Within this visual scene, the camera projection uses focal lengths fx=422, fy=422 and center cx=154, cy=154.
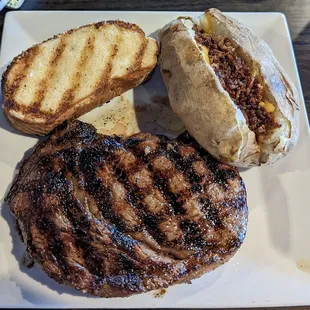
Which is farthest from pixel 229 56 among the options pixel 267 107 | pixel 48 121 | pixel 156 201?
pixel 48 121

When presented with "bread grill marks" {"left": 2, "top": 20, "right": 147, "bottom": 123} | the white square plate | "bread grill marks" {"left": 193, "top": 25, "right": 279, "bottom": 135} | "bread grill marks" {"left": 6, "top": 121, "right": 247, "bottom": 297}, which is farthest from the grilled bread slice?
"bread grill marks" {"left": 193, "top": 25, "right": 279, "bottom": 135}

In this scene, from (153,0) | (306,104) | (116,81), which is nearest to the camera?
(116,81)

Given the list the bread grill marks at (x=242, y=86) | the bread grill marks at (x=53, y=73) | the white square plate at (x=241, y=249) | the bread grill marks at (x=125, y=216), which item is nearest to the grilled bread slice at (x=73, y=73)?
the bread grill marks at (x=53, y=73)

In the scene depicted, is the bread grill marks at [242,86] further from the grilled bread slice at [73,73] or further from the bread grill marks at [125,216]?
the grilled bread slice at [73,73]

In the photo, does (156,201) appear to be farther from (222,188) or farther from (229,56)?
(229,56)

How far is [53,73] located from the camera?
2016 millimetres

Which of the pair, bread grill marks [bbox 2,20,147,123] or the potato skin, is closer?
the potato skin

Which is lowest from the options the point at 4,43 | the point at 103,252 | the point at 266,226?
the point at 266,226

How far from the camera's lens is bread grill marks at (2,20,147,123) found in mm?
1943

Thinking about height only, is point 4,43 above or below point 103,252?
above

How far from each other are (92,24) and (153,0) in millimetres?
664

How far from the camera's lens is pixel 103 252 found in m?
1.63

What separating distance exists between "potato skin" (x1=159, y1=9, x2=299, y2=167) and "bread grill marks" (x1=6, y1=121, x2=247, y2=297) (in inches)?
5.5

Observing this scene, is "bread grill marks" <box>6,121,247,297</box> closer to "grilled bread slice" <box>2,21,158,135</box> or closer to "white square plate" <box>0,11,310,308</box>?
"white square plate" <box>0,11,310,308</box>
